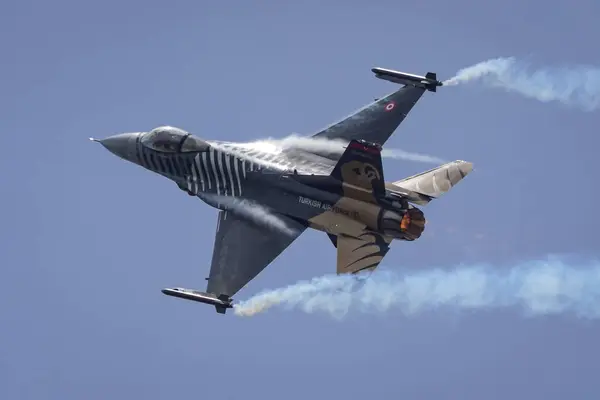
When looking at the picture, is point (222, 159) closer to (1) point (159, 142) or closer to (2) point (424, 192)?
(1) point (159, 142)

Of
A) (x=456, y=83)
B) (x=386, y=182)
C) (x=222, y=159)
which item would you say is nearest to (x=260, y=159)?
(x=222, y=159)

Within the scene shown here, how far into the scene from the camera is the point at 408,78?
60.5 meters

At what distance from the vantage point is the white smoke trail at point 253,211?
2270 inches

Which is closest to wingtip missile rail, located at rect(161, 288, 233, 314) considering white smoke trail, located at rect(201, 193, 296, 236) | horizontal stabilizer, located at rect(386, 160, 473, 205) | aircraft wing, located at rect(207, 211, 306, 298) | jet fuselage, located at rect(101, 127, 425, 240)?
aircraft wing, located at rect(207, 211, 306, 298)

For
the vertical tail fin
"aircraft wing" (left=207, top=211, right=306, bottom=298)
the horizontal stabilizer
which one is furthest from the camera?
"aircraft wing" (left=207, top=211, right=306, bottom=298)

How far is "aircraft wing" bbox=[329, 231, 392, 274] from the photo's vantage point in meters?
55.7

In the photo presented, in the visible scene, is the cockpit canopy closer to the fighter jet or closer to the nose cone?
the fighter jet

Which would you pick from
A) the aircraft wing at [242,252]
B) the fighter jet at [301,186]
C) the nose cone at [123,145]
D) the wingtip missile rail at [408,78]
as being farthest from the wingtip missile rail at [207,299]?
the wingtip missile rail at [408,78]

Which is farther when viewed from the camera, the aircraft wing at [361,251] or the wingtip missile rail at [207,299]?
the wingtip missile rail at [207,299]

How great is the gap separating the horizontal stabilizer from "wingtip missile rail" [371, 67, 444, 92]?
4020 mm

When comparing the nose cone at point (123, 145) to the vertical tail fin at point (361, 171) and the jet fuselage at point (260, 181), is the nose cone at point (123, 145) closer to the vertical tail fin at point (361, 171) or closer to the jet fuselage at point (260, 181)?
the jet fuselage at point (260, 181)

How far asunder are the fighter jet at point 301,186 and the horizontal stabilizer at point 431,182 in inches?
1.6

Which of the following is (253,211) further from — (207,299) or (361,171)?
(361,171)

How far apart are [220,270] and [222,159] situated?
4773 millimetres
